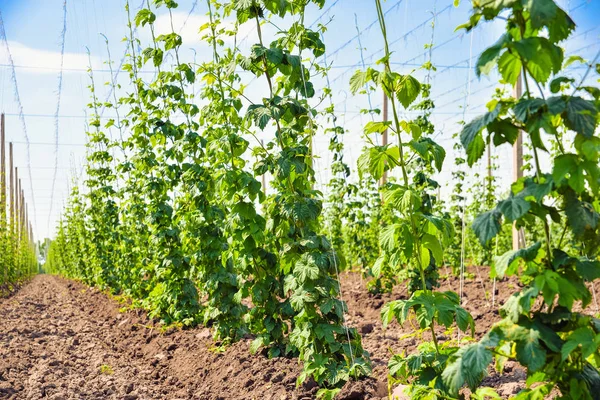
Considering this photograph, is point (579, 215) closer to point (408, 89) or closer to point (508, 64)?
point (508, 64)

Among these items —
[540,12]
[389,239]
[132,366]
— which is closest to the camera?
[540,12]

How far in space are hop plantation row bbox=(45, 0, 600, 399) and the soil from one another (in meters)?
0.23

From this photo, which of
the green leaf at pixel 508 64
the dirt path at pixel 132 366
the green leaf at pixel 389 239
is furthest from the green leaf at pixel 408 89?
the dirt path at pixel 132 366

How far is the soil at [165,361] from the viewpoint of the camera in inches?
158

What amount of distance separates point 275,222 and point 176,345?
266cm

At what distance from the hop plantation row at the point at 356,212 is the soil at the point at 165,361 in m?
0.23

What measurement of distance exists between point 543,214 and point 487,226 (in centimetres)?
21

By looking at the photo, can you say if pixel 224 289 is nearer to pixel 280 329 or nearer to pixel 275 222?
pixel 280 329

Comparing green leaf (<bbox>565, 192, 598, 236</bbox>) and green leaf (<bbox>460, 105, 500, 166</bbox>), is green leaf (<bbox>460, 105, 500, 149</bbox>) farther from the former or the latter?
green leaf (<bbox>565, 192, 598, 236</bbox>)

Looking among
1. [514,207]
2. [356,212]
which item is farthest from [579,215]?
[356,212]

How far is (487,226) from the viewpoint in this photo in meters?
1.88

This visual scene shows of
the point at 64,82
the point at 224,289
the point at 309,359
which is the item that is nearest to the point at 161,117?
the point at 224,289

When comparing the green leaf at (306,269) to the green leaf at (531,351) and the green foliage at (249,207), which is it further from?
the green leaf at (531,351)

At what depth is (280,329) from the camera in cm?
457
